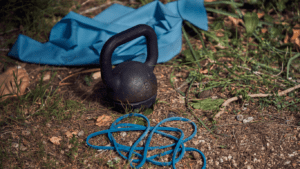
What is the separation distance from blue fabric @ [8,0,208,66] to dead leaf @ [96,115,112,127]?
694 millimetres

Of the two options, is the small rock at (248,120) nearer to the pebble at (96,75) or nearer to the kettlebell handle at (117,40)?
the kettlebell handle at (117,40)

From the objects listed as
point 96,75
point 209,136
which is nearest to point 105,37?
point 96,75

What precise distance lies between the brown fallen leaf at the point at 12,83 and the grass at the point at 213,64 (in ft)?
0.31

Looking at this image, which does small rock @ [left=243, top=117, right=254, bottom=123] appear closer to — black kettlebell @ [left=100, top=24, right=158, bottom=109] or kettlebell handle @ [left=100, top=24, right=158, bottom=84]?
black kettlebell @ [left=100, top=24, right=158, bottom=109]

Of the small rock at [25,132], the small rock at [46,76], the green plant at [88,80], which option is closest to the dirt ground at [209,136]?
the small rock at [25,132]

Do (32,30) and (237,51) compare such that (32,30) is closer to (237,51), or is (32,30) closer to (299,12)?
(237,51)

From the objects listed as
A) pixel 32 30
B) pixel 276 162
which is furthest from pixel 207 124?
pixel 32 30

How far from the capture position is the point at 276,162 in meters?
1.69

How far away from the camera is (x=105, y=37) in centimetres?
269

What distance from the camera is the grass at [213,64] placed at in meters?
Result: 2.10

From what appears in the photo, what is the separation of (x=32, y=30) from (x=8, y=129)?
1545 millimetres

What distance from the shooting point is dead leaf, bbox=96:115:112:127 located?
2044 millimetres

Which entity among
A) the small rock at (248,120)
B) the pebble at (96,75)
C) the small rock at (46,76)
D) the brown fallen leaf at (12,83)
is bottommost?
the small rock at (248,120)

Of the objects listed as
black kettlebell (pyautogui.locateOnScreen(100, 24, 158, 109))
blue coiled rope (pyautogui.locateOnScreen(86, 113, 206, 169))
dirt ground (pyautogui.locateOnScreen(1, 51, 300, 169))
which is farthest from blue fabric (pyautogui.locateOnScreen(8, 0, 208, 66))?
blue coiled rope (pyautogui.locateOnScreen(86, 113, 206, 169))
